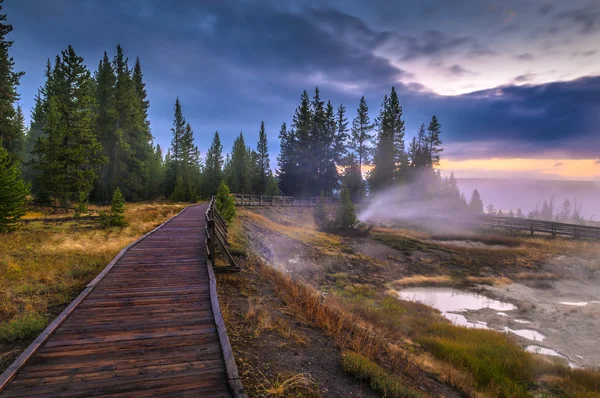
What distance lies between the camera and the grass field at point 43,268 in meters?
5.86

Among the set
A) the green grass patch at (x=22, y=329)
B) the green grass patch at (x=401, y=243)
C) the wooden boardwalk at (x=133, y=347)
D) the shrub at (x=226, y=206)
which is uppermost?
the shrub at (x=226, y=206)

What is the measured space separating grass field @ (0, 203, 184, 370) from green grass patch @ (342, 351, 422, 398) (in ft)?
20.4

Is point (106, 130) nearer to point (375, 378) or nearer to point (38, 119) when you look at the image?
point (38, 119)

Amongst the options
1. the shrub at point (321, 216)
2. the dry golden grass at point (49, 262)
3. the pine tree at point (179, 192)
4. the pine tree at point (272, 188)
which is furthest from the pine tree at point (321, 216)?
the pine tree at point (272, 188)

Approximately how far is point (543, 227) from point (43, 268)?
156 ft

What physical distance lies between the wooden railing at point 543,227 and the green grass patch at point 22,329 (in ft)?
148

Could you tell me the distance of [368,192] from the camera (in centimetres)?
5775

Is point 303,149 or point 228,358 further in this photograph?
point 303,149

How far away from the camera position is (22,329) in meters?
5.73

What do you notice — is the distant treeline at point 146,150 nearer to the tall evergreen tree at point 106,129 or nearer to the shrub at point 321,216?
the tall evergreen tree at point 106,129

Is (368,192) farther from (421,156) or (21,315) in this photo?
(21,315)

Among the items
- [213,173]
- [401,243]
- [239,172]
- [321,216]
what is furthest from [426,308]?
[239,172]

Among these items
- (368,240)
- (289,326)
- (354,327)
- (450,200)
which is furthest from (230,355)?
(450,200)

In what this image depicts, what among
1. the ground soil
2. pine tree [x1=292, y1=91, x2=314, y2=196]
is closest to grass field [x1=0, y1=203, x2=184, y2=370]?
the ground soil
